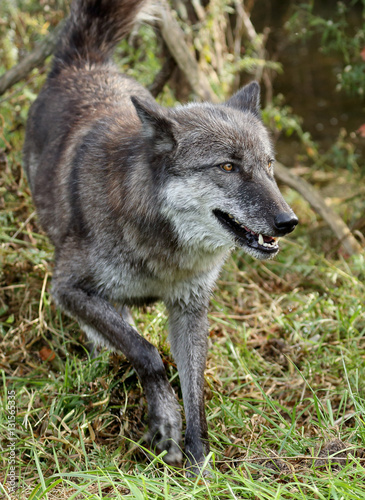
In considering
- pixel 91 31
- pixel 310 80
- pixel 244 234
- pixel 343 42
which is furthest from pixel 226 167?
pixel 310 80

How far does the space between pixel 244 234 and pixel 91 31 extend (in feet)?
8.05

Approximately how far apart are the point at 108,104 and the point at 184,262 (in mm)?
1409

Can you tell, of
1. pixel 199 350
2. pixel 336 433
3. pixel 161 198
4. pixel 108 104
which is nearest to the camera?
pixel 336 433

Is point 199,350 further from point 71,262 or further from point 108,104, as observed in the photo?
point 108,104

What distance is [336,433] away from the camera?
3.01 meters

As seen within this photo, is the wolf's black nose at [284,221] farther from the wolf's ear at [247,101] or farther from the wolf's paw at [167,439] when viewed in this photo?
the wolf's paw at [167,439]

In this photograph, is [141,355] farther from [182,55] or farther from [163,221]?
[182,55]

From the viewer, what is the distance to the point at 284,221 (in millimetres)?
2939

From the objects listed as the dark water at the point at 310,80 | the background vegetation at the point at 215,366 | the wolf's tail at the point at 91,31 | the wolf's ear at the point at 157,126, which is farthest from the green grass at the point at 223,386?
the dark water at the point at 310,80

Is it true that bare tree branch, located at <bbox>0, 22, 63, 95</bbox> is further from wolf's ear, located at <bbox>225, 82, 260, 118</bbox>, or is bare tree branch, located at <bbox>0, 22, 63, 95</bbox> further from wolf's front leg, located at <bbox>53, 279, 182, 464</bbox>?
wolf's front leg, located at <bbox>53, 279, 182, 464</bbox>

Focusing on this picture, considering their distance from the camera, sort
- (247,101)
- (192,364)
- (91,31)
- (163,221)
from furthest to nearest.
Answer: (91,31), (247,101), (192,364), (163,221)

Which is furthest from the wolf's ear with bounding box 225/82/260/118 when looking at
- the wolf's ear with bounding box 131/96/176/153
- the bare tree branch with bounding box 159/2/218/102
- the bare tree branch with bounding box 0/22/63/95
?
the bare tree branch with bounding box 0/22/63/95

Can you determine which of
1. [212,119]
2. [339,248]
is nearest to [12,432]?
[212,119]

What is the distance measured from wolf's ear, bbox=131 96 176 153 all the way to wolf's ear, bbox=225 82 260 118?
0.60 m
